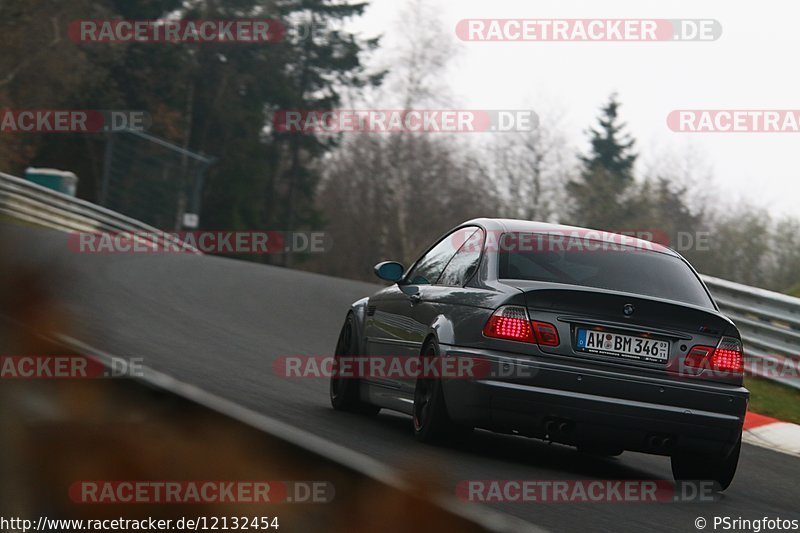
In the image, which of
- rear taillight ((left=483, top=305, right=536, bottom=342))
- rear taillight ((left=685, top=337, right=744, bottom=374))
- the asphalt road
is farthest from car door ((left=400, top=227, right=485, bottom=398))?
rear taillight ((left=685, top=337, right=744, bottom=374))

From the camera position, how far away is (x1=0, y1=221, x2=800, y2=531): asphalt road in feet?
13.1

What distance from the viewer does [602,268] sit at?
26.3ft

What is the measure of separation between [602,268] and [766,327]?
7709 millimetres

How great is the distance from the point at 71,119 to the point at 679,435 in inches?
2047

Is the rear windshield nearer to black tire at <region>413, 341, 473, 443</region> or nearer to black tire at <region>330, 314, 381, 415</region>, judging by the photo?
black tire at <region>413, 341, 473, 443</region>

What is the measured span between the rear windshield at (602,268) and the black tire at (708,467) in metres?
0.88

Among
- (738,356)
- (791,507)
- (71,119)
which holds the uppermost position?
(71,119)

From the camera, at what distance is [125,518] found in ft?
9.44

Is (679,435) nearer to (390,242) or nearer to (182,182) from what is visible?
(182,182)

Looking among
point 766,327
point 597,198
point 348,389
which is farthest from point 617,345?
point 597,198

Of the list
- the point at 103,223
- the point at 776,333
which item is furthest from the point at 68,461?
the point at 103,223

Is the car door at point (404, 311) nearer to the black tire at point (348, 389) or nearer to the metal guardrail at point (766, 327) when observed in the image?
the black tire at point (348, 389)

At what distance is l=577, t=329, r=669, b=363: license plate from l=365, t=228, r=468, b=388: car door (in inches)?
45.7

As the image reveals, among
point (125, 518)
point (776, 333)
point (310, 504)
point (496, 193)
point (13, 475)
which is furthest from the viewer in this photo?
point (496, 193)
